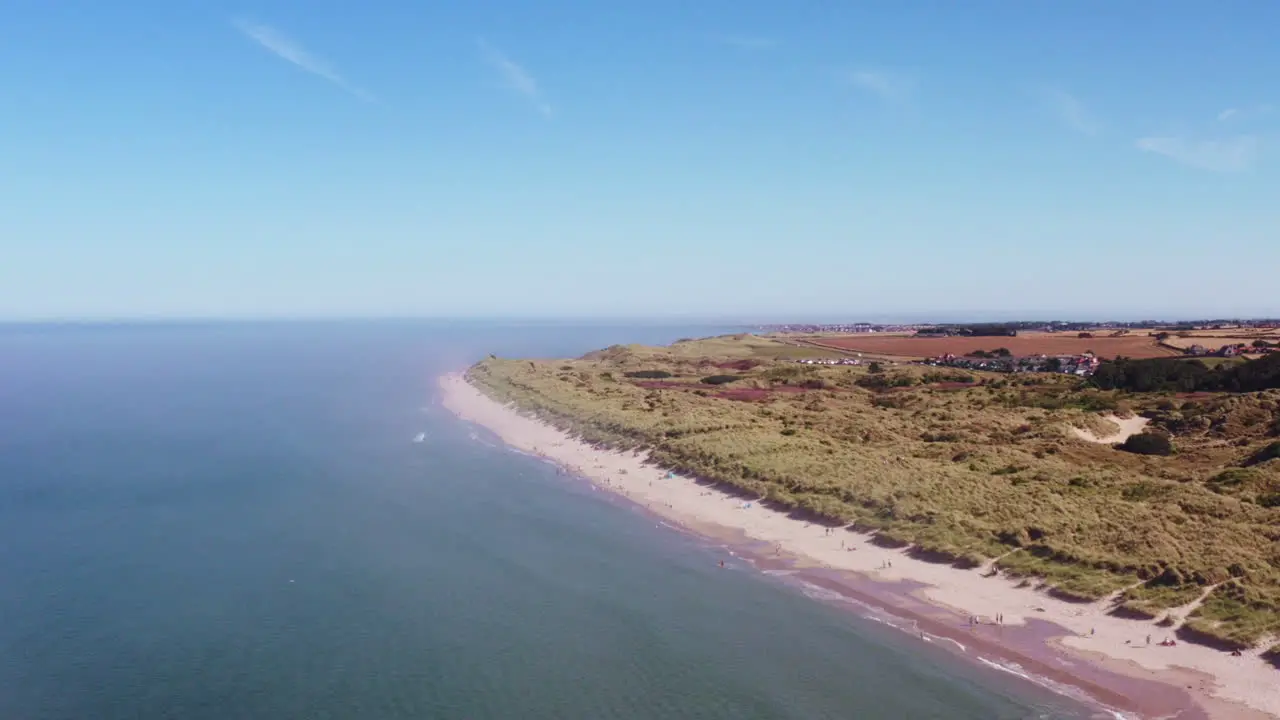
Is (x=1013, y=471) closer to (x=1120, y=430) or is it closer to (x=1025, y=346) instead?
(x=1120, y=430)

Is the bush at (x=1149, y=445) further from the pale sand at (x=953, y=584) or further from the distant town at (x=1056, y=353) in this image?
the distant town at (x=1056, y=353)

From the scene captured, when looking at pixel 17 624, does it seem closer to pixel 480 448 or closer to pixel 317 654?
pixel 317 654

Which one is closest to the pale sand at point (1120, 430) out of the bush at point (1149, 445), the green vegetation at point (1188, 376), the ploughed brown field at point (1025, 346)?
the bush at point (1149, 445)

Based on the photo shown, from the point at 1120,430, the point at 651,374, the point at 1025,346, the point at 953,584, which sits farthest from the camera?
the point at 1025,346

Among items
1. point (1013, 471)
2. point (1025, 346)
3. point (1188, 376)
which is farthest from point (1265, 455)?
point (1025, 346)

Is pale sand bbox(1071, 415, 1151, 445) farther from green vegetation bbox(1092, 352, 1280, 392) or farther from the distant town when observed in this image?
the distant town

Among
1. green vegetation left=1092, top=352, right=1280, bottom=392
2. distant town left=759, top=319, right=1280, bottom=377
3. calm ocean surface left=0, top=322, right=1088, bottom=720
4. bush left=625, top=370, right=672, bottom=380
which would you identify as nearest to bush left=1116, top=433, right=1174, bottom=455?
green vegetation left=1092, top=352, right=1280, bottom=392
